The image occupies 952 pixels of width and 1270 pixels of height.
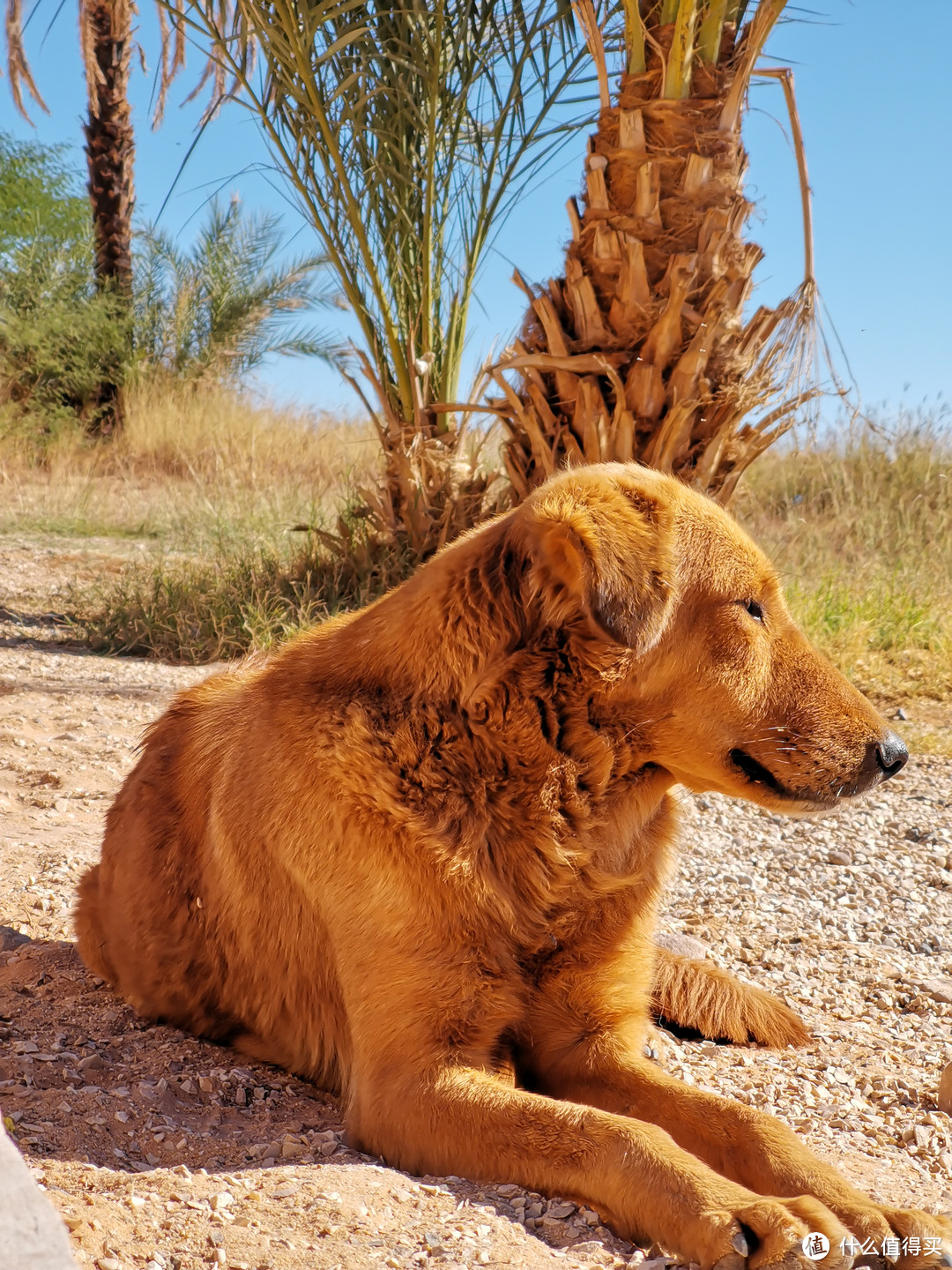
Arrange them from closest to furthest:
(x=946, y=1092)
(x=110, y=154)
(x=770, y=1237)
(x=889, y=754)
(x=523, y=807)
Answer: (x=770, y=1237) < (x=523, y=807) < (x=889, y=754) < (x=946, y=1092) < (x=110, y=154)

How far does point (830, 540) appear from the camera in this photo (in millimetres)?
11250

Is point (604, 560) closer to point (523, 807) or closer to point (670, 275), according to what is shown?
point (523, 807)

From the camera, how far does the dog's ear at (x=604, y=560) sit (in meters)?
2.17

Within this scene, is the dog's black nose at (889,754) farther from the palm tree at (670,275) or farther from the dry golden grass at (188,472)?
the dry golden grass at (188,472)

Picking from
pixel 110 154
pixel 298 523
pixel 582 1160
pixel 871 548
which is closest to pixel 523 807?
pixel 582 1160

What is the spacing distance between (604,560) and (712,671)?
0.40 meters

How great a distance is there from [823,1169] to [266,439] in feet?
46.1

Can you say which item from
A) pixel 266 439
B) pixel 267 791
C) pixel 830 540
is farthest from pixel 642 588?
pixel 266 439

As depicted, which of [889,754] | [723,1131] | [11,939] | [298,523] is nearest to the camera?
[723,1131]

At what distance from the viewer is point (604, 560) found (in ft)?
7.10

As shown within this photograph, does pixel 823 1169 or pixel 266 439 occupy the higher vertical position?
pixel 266 439

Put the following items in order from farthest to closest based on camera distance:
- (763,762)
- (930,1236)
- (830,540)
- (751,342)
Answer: (830,540) < (751,342) < (763,762) < (930,1236)

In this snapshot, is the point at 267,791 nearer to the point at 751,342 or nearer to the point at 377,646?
the point at 377,646

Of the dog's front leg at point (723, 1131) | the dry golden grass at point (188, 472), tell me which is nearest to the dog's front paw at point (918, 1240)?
the dog's front leg at point (723, 1131)
